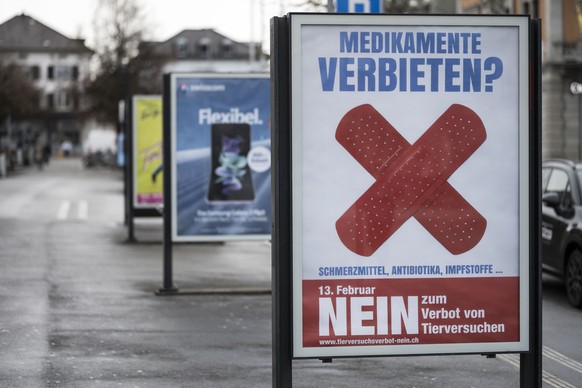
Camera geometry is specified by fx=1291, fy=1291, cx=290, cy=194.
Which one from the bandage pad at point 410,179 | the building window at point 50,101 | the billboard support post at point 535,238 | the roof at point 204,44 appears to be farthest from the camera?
the roof at point 204,44

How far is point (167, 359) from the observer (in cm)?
981

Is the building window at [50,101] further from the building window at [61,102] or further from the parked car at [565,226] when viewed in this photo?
the parked car at [565,226]

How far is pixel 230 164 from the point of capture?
50.3 feet

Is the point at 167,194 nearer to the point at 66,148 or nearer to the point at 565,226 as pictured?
the point at 565,226

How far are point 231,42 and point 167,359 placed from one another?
14586 centimetres

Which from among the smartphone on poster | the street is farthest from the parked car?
the smartphone on poster

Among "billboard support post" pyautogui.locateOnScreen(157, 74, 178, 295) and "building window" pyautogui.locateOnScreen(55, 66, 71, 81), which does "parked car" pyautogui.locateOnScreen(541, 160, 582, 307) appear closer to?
"billboard support post" pyautogui.locateOnScreen(157, 74, 178, 295)

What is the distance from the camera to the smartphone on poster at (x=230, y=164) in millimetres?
15172

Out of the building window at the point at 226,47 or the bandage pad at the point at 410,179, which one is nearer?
the bandage pad at the point at 410,179

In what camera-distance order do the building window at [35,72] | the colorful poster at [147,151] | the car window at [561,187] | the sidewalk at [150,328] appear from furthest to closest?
the building window at [35,72], the colorful poster at [147,151], the car window at [561,187], the sidewalk at [150,328]

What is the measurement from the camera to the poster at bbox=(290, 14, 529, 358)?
19.5 ft

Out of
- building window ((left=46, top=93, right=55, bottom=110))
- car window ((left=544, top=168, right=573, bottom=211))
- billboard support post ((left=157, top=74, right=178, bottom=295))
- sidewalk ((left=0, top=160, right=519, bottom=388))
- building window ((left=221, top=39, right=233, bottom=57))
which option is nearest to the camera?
sidewalk ((left=0, top=160, right=519, bottom=388))

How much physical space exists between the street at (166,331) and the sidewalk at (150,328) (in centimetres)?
1

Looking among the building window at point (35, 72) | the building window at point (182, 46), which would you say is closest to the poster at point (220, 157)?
the building window at point (35, 72)
